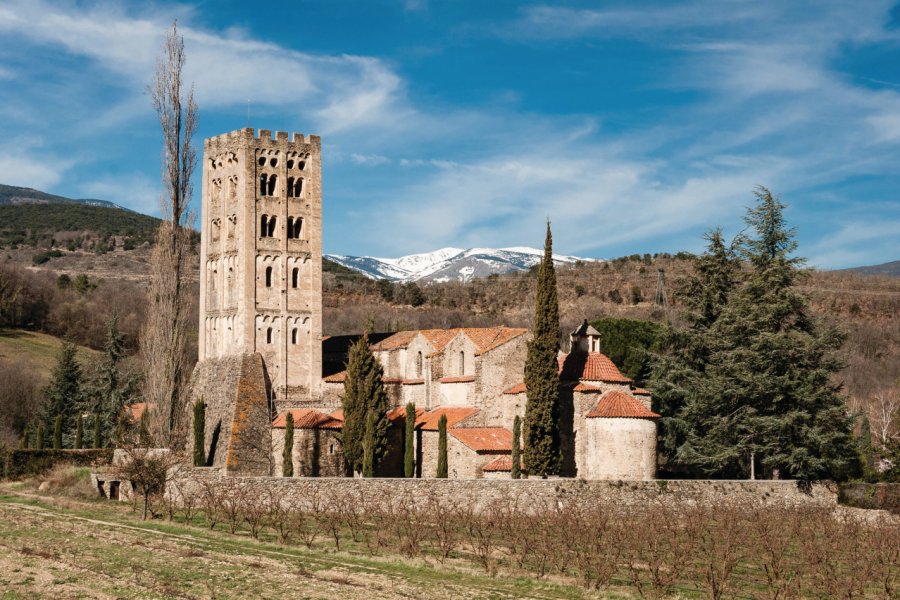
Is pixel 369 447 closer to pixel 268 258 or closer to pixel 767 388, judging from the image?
pixel 268 258

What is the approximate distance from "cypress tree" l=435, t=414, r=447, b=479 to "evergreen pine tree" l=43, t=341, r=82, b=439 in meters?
29.5

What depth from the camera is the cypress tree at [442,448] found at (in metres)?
40.5

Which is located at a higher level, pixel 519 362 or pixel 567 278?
pixel 567 278

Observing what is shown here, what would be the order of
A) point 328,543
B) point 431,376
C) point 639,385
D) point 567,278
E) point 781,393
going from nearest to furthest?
point 328,543 < point 781,393 < point 431,376 < point 639,385 < point 567,278

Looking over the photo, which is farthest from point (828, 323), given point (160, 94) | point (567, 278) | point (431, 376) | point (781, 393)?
point (567, 278)

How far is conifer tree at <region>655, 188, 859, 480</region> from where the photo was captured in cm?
4391

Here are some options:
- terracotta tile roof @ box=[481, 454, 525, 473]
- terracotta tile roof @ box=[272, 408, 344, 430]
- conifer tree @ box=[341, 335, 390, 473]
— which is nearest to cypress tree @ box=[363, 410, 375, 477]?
conifer tree @ box=[341, 335, 390, 473]

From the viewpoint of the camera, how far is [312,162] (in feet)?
165

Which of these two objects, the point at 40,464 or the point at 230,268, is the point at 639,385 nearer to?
the point at 230,268

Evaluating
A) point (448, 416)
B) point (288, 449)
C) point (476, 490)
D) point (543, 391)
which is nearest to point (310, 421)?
point (288, 449)

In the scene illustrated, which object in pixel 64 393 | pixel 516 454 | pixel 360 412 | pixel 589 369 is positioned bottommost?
pixel 516 454

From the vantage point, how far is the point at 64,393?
62.7 meters

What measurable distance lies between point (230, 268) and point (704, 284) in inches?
884

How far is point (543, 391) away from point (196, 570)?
19.7m
